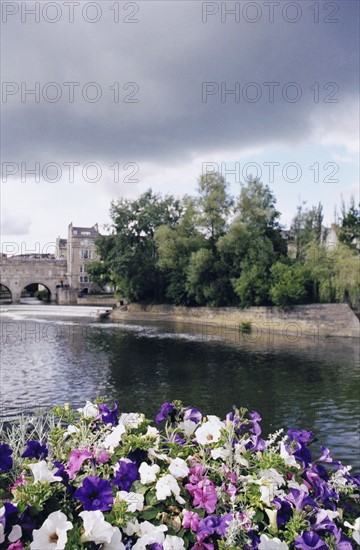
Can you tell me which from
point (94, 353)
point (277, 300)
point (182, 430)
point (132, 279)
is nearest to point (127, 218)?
point (132, 279)

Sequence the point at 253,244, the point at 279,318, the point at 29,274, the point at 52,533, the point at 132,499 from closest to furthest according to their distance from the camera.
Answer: the point at 52,533, the point at 132,499, the point at 279,318, the point at 253,244, the point at 29,274

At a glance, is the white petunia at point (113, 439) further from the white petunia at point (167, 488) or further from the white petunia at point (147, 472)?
the white petunia at point (167, 488)

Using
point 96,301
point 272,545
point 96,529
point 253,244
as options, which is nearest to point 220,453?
point 272,545

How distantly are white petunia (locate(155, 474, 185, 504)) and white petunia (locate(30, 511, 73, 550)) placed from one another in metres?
0.65

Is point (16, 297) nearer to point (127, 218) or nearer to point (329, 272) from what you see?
point (127, 218)

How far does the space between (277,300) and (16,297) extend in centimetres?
6165

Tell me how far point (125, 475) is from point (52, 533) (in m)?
0.68

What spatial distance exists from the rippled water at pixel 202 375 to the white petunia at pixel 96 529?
8.07 m

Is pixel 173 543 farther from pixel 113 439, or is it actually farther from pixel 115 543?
pixel 113 439

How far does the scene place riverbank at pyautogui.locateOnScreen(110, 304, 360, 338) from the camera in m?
33.0

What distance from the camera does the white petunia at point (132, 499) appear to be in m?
3.24

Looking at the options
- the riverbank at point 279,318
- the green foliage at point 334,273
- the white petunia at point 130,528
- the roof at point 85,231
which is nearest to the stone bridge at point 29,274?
the roof at point 85,231

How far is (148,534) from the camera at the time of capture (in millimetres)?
3104

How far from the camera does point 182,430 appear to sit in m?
4.33
